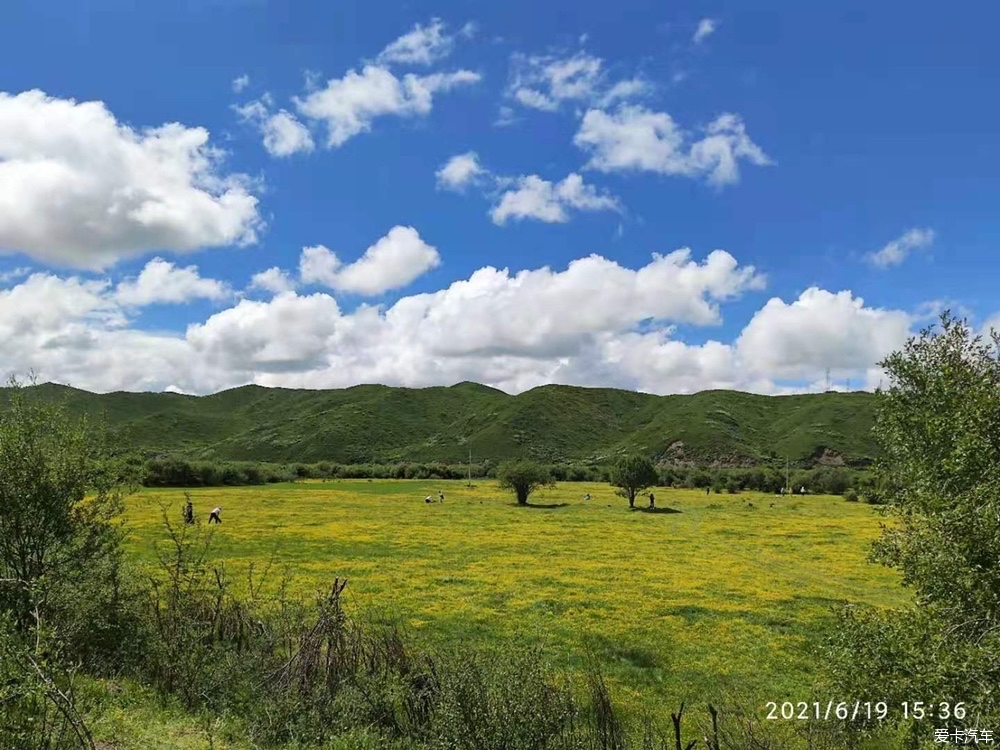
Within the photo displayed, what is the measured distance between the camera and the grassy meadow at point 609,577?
2331 cm

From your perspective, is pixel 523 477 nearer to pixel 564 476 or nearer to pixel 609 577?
pixel 609 577

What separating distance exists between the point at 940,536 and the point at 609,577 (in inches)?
1023

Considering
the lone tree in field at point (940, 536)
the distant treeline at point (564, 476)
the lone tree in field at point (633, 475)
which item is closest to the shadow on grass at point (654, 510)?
the lone tree in field at point (633, 475)

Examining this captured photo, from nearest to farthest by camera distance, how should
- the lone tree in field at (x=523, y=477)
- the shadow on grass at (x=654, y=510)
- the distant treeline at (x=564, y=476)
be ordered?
the shadow on grass at (x=654, y=510) < the lone tree in field at (x=523, y=477) < the distant treeline at (x=564, y=476)

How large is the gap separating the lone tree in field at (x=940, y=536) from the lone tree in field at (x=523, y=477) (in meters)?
76.8

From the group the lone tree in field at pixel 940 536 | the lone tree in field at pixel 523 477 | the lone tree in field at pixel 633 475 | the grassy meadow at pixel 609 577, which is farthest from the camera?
the lone tree in field at pixel 523 477

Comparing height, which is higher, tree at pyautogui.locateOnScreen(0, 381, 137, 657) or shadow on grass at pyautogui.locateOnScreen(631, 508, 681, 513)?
tree at pyautogui.locateOnScreen(0, 381, 137, 657)

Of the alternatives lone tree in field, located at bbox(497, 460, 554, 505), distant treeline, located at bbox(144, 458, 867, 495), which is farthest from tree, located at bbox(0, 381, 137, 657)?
distant treeline, located at bbox(144, 458, 867, 495)

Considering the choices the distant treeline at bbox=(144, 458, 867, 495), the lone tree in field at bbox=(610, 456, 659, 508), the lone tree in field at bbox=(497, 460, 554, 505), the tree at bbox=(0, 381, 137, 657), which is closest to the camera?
the tree at bbox=(0, 381, 137, 657)

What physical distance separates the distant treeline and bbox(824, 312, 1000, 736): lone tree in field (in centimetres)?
10398

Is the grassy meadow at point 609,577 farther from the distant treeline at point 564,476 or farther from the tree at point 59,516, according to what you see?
the distant treeline at point 564,476

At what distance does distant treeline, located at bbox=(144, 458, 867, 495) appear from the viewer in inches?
4722

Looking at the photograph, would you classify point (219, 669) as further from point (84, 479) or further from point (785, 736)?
point (785, 736)

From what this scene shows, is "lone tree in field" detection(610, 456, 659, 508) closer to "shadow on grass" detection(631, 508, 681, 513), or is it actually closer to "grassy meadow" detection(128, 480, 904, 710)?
"shadow on grass" detection(631, 508, 681, 513)
